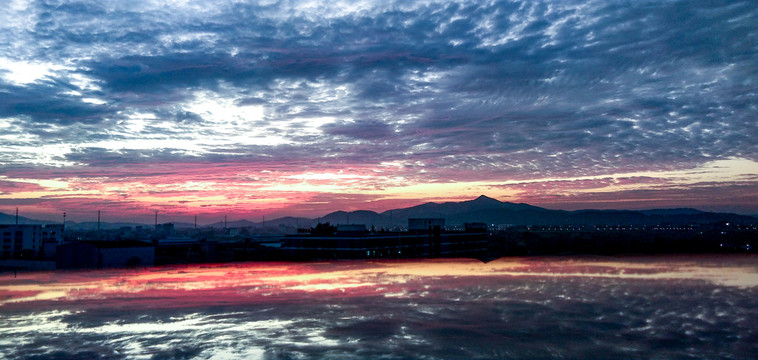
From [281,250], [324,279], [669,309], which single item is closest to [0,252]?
[281,250]

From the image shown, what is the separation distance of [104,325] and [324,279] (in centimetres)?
3330

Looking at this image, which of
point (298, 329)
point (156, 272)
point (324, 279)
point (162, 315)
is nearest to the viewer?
point (298, 329)

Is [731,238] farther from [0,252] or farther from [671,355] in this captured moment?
[0,252]

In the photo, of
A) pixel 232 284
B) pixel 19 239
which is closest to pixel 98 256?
pixel 232 284

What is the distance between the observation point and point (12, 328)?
35062 millimetres

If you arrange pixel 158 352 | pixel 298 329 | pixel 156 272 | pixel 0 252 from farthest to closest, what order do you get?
1. pixel 0 252
2. pixel 156 272
3. pixel 298 329
4. pixel 158 352

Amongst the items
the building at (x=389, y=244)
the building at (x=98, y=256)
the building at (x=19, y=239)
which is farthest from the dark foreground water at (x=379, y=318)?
the building at (x=19, y=239)

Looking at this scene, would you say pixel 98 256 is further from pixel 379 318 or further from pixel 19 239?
pixel 19 239

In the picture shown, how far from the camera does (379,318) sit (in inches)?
1506

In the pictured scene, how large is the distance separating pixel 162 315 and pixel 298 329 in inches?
499

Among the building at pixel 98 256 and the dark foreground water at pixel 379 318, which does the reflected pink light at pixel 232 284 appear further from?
the building at pixel 98 256

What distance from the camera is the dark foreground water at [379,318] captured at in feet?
95.7

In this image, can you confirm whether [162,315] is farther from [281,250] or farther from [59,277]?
[281,250]

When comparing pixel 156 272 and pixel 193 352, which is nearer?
pixel 193 352
